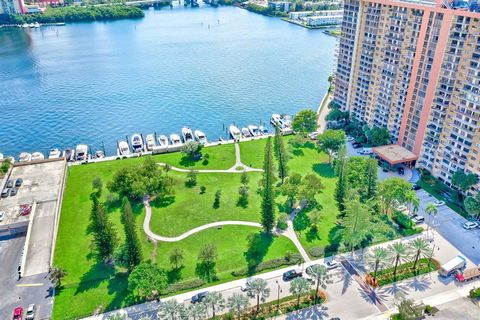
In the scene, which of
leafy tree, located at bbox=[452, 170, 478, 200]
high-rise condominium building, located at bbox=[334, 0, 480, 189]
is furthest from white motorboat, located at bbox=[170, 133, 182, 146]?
leafy tree, located at bbox=[452, 170, 478, 200]

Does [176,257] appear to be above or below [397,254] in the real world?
below

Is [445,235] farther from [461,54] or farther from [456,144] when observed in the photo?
[461,54]

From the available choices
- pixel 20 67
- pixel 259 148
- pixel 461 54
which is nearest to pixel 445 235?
pixel 461 54

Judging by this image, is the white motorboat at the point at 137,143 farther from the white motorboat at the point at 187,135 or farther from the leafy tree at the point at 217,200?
the leafy tree at the point at 217,200

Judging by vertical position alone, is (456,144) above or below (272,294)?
above

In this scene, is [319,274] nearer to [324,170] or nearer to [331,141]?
[324,170]

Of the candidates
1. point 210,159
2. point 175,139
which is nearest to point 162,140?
point 175,139
